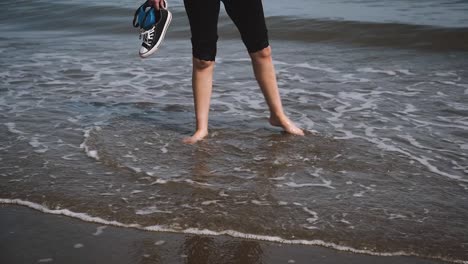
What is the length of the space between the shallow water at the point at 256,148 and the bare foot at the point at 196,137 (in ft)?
0.27

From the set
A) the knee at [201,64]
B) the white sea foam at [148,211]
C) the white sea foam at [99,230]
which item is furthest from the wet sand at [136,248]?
the knee at [201,64]

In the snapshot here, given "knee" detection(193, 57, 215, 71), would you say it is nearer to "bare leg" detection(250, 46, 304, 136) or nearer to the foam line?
"bare leg" detection(250, 46, 304, 136)

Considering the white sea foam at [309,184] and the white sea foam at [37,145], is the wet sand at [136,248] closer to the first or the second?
the white sea foam at [309,184]

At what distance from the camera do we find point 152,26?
4.09 m

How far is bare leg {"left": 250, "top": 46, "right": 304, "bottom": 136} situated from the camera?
4145mm

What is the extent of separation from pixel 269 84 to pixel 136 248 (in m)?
1.95

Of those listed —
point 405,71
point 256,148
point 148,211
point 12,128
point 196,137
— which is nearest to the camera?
point 148,211

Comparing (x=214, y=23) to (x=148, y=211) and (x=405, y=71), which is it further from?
(x=405, y=71)

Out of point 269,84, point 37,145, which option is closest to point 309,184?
point 269,84

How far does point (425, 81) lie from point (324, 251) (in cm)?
385

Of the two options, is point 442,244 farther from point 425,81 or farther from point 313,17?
point 313,17

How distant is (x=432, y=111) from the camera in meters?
4.87

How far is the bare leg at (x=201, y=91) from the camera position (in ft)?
13.4

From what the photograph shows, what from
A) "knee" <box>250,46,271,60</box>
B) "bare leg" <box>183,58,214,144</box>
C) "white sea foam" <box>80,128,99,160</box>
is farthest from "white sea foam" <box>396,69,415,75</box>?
"white sea foam" <box>80,128,99,160</box>
